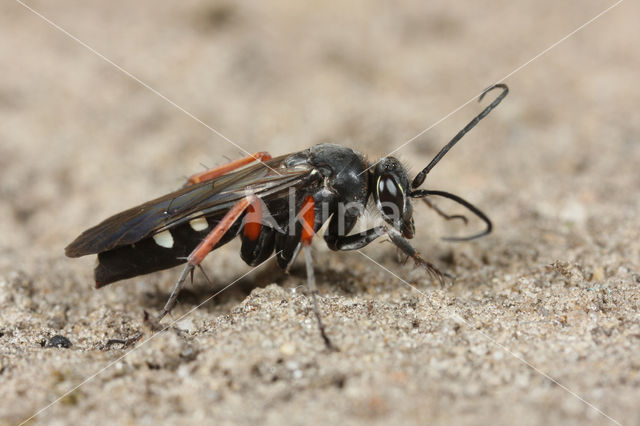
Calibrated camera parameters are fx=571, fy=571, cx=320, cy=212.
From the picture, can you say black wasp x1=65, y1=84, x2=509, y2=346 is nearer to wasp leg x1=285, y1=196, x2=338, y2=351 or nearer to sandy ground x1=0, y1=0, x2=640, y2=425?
wasp leg x1=285, y1=196, x2=338, y2=351

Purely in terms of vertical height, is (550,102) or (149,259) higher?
(550,102)

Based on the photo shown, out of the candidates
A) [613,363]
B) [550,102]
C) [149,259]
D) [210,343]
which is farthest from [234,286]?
[550,102]

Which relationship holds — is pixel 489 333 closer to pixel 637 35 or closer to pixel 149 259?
pixel 149 259

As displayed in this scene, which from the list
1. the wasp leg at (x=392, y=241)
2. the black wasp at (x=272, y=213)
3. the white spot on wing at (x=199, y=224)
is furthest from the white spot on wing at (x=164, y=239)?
the wasp leg at (x=392, y=241)

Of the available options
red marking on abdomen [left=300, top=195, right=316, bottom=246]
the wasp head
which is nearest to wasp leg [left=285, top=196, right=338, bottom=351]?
red marking on abdomen [left=300, top=195, right=316, bottom=246]

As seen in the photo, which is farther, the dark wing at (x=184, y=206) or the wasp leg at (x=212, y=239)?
the dark wing at (x=184, y=206)

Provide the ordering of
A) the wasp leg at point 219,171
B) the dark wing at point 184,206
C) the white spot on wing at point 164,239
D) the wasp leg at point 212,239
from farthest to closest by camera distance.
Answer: the wasp leg at point 219,171 < the white spot on wing at point 164,239 < the dark wing at point 184,206 < the wasp leg at point 212,239

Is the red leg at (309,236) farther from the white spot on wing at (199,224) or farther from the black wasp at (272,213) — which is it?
the white spot on wing at (199,224)
